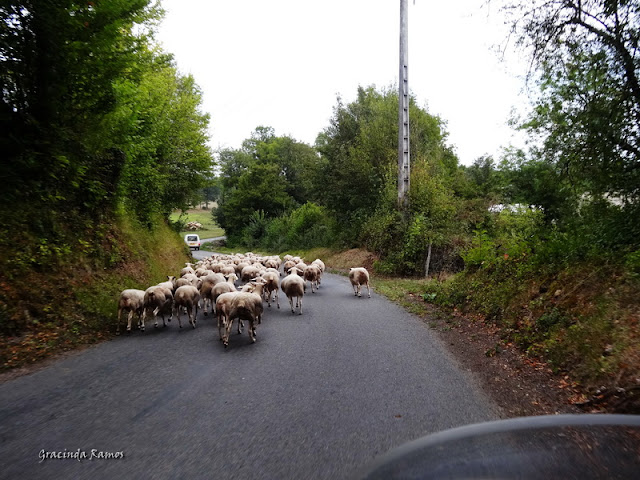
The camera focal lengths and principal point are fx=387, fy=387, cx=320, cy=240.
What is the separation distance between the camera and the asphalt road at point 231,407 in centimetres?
333

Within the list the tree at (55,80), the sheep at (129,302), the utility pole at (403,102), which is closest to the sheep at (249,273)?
the sheep at (129,302)

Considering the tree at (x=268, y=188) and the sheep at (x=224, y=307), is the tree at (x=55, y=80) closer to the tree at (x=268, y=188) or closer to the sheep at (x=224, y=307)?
the sheep at (x=224, y=307)

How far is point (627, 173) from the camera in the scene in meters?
6.81

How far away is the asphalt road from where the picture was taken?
333 cm

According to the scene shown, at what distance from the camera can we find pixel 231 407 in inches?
175

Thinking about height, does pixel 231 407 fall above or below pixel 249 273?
below

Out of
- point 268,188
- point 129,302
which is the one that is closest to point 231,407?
point 129,302

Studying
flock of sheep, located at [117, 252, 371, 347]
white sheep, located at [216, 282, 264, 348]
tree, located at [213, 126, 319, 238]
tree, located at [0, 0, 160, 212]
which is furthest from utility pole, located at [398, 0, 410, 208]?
tree, located at [213, 126, 319, 238]

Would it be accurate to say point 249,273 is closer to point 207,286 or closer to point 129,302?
point 207,286

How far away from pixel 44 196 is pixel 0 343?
371 centimetres

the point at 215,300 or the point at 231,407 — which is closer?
the point at 231,407

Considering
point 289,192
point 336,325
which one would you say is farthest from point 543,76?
point 289,192

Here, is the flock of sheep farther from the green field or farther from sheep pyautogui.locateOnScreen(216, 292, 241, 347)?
the green field

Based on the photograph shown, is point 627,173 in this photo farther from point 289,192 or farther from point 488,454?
point 289,192
